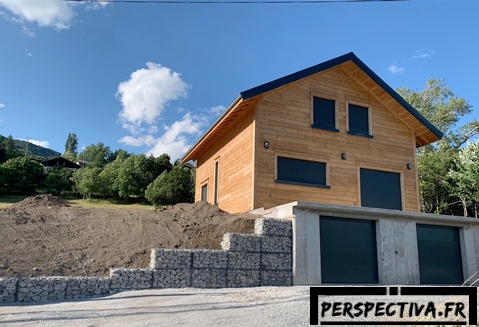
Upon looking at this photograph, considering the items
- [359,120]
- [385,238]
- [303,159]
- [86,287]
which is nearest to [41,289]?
[86,287]

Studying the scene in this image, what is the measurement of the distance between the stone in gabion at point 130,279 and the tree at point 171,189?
22.7 meters

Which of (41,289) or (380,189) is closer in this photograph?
(41,289)

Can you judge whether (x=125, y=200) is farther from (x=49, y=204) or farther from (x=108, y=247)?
(x=108, y=247)

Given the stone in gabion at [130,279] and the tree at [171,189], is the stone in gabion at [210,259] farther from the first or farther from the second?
the tree at [171,189]

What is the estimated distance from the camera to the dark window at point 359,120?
14484 mm

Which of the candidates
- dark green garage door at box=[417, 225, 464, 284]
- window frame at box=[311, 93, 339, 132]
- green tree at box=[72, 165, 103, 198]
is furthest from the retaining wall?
green tree at box=[72, 165, 103, 198]

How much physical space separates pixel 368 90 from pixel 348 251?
22.3 feet

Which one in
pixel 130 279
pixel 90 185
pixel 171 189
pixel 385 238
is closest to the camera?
pixel 130 279

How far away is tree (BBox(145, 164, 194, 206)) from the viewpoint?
104 feet

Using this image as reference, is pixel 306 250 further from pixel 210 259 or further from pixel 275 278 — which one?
pixel 210 259

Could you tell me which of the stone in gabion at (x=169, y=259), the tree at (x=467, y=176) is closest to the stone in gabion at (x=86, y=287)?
the stone in gabion at (x=169, y=259)

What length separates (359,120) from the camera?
1473cm

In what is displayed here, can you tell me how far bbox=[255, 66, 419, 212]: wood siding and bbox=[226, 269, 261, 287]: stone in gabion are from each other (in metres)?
2.45

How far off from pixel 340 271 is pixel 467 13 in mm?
11692
